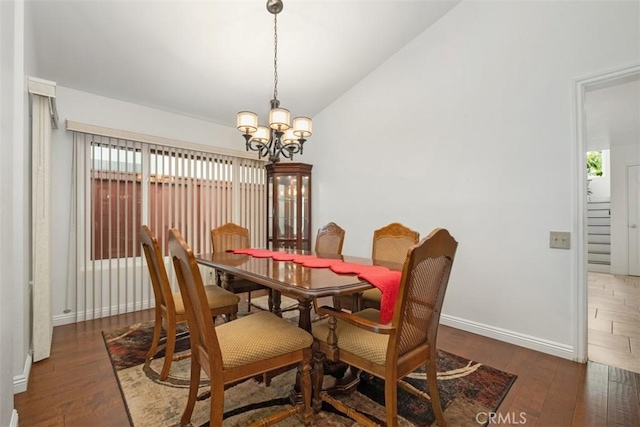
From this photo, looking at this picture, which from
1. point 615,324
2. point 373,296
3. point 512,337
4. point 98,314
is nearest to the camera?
point 373,296

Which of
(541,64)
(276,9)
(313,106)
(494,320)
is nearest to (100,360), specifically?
(276,9)

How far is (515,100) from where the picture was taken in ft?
8.18

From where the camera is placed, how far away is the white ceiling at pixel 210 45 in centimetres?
234

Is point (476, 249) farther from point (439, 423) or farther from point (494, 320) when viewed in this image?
point (439, 423)

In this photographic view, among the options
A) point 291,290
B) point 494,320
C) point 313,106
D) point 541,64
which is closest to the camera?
point 291,290

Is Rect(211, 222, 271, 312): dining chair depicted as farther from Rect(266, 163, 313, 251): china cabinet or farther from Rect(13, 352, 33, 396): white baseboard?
Rect(13, 352, 33, 396): white baseboard

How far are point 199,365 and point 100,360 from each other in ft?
4.43

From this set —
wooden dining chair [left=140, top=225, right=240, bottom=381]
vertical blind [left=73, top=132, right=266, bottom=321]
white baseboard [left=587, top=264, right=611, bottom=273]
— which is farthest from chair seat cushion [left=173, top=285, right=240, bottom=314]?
white baseboard [left=587, top=264, right=611, bottom=273]

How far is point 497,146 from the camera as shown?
102 inches

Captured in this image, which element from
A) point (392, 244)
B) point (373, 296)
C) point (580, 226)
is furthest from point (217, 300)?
point (580, 226)

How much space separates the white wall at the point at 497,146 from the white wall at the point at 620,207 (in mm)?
4765

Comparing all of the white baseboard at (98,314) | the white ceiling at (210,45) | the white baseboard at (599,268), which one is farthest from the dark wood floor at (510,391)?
the white baseboard at (599,268)

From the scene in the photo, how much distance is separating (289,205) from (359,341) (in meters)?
3.01

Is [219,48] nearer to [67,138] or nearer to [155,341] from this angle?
[67,138]
